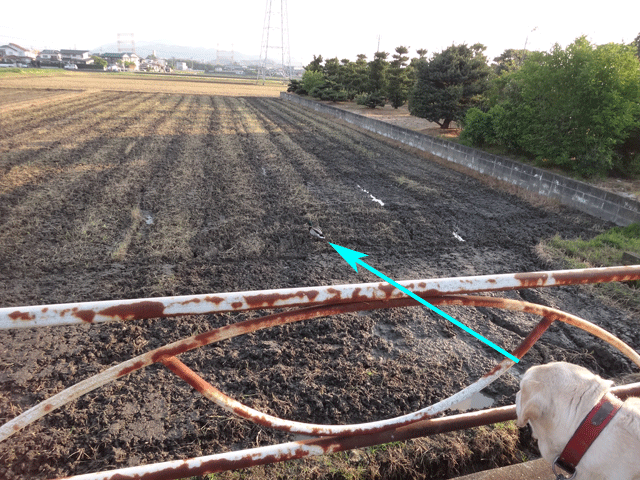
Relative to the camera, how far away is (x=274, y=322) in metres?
1.32

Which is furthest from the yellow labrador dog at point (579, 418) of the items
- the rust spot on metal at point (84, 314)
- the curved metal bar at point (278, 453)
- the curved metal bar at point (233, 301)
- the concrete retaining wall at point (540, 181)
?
the concrete retaining wall at point (540, 181)

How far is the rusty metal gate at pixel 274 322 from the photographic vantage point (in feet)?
3.79

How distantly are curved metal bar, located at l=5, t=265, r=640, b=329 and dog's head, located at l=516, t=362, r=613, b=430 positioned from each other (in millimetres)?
423

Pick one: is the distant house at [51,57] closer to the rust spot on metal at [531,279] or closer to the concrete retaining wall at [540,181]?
the concrete retaining wall at [540,181]

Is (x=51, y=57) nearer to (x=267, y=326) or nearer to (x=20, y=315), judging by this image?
(x=20, y=315)

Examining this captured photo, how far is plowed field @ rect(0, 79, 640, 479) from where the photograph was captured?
3.17m

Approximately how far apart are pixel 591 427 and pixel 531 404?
219 mm

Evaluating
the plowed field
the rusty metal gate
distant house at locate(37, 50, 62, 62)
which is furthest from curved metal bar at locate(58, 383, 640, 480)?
distant house at locate(37, 50, 62, 62)

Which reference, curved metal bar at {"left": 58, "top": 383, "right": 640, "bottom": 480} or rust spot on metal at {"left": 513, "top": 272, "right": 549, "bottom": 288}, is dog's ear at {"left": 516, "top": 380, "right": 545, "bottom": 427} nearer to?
curved metal bar at {"left": 58, "top": 383, "right": 640, "bottom": 480}

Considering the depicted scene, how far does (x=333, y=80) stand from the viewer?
3866cm

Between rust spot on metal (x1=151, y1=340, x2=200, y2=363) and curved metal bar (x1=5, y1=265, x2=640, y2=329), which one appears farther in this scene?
rust spot on metal (x1=151, y1=340, x2=200, y2=363)

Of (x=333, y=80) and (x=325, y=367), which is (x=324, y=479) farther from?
(x=333, y=80)

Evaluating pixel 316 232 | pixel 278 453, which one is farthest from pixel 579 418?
pixel 316 232

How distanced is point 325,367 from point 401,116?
84.9 feet
